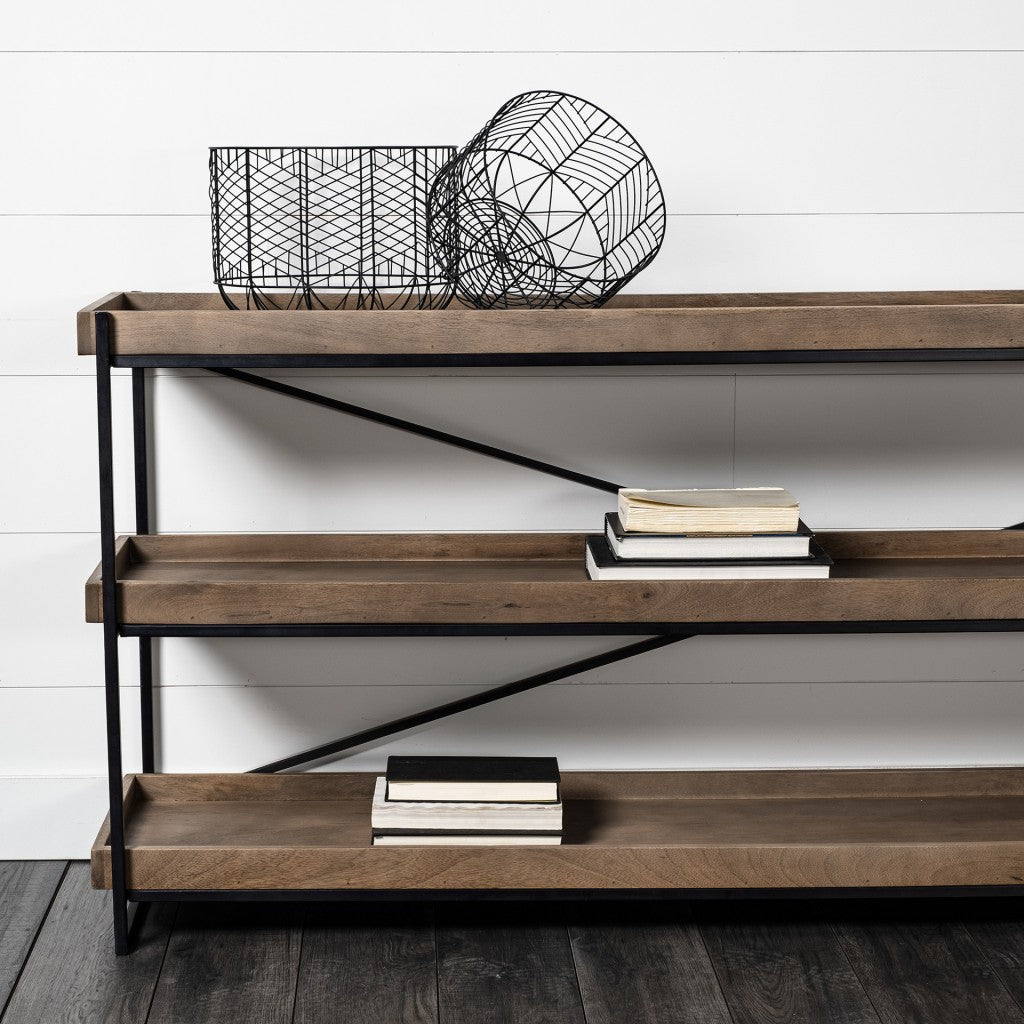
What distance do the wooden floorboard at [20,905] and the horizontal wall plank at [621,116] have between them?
3.44 feet

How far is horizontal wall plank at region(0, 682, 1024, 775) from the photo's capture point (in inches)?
77.5

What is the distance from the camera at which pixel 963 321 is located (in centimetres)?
150

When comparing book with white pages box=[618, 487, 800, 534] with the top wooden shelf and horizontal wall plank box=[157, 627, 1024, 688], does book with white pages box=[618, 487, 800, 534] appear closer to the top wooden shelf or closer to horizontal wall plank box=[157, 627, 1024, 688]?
the top wooden shelf

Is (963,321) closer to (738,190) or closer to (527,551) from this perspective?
(738,190)

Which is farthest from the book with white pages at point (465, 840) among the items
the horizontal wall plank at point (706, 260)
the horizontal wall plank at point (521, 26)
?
the horizontal wall plank at point (521, 26)

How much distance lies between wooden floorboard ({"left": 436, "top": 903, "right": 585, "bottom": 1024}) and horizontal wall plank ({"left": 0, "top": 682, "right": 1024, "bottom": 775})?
282mm

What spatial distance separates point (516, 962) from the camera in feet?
5.53

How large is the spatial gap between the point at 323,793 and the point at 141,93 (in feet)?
3.58

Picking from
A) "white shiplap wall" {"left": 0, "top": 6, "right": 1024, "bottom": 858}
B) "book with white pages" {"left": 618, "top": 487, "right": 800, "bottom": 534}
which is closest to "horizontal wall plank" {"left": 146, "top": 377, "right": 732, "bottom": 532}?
"white shiplap wall" {"left": 0, "top": 6, "right": 1024, "bottom": 858}

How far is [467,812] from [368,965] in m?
0.26

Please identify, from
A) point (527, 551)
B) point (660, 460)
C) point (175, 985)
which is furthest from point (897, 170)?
point (175, 985)

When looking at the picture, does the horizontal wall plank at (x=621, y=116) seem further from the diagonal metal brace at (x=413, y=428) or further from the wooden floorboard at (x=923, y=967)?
the wooden floorboard at (x=923, y=967)

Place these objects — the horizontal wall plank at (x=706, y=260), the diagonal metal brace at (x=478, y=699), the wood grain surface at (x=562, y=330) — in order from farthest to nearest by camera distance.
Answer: the diagonal metal brace at (x=478, y=699), the horizontal wall plank at (x=706, y=260), the wood grain surface at (x=562, y=330)

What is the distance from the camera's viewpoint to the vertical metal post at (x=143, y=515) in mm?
1847
